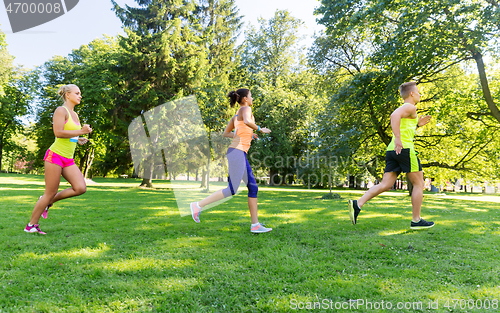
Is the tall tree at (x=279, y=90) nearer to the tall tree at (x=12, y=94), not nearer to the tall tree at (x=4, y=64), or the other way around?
the tall tree at (x=12, y=94)

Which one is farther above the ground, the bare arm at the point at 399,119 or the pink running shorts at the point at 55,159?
the bare arm at the point at 399,119

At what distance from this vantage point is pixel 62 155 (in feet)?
15.1

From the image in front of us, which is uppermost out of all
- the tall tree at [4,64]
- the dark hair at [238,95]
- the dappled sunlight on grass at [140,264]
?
the tall tree at [4,64]

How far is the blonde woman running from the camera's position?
4535mm

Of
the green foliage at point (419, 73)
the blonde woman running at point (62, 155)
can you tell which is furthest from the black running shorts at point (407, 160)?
the green foliage at point (419, 73)

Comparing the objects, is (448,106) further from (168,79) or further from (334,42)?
(168,79)

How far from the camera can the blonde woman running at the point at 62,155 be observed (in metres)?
4.54

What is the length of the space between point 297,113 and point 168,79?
14550 mm

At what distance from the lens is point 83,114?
25266mm

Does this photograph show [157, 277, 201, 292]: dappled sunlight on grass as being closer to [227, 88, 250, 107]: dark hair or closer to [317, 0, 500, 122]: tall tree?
[227, 88, 250, 107]: dark hair

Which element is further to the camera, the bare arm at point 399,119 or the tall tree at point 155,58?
the tall tree at point 155,58

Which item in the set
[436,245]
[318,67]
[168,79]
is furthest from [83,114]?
[436,245]

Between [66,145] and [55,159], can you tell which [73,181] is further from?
[66,145]

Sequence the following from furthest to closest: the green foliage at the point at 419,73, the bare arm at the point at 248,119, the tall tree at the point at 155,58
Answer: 1. the tall tree at the point at 155,58
2. the green foliage at the point at 419,73
3. the bare arm at the point at 248,119
